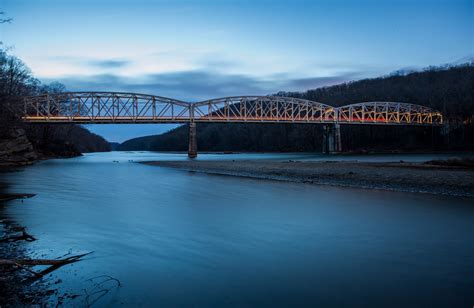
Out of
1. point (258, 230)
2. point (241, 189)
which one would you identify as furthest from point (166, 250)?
point (241, 189)

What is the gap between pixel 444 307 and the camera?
6.12 meters

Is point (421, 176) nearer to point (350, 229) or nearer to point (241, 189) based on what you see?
point (241, 189)

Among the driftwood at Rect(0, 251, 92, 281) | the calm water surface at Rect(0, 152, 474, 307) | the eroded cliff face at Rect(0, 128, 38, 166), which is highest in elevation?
the eroded cliff face at Rect(0, 128, 38, 166)

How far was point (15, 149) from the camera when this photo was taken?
180 feet

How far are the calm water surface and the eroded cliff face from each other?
40.5 meters

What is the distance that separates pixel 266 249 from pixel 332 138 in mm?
110317

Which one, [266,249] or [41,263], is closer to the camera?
[41,263]

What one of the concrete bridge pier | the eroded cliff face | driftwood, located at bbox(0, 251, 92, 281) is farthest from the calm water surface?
the concrete bridge pier

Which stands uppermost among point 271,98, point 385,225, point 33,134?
point 271,98

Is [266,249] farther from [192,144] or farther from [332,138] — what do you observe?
[332,138]

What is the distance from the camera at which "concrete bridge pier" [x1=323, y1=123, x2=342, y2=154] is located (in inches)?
4383

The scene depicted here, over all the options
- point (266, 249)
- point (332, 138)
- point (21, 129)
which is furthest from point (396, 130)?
point (266, 249)

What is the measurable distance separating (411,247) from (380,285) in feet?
11.2

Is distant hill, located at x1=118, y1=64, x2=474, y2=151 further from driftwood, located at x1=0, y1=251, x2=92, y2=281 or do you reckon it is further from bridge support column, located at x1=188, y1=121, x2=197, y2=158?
driftwood, located at x1=0, y1=251, x2=92, y2=281
